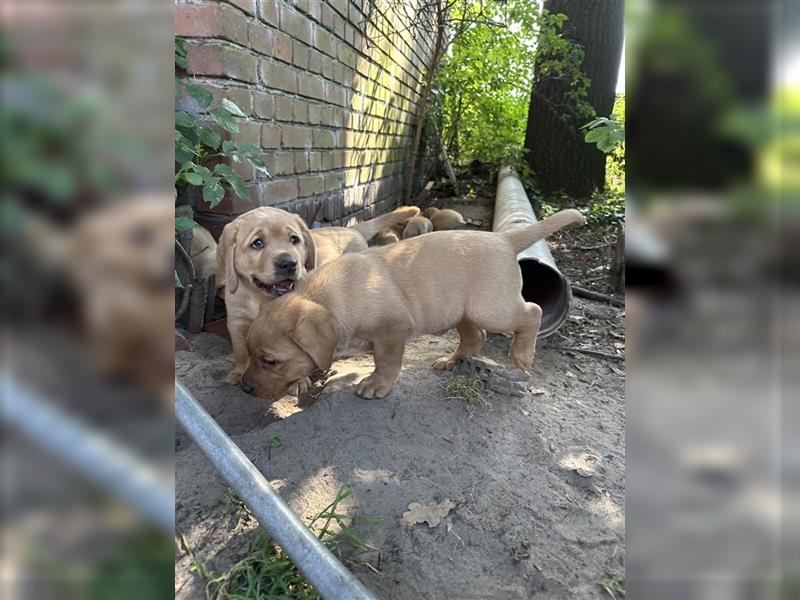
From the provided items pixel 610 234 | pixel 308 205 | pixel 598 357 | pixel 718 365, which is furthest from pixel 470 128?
pixel 718 365

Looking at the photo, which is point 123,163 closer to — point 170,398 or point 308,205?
point 170,398

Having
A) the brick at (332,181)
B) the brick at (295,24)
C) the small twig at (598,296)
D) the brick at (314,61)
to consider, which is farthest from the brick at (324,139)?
the small twig at (598,296)

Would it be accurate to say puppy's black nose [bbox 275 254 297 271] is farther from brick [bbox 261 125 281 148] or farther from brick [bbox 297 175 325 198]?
brick [bbox 297 175 325 198]

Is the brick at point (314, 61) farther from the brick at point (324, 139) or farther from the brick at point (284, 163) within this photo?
the brick at point (284, 163)

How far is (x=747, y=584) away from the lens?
0.40 metres

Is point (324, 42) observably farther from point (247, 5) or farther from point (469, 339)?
point (469, 339)

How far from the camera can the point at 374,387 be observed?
2875 mm

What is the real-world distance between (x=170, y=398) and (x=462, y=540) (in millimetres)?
1604

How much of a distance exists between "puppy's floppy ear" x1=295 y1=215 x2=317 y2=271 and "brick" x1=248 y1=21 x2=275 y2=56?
1.11m

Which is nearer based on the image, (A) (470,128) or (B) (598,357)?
Answer: (B) (598,357)

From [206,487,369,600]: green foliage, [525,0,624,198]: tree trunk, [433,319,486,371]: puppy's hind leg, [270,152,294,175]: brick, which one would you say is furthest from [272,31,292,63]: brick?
[525,0,624,198]: tree trunk

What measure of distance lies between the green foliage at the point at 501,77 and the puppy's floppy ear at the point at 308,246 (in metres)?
5.21

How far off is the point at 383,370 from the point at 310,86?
264cm

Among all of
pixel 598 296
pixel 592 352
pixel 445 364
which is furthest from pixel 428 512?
pixel 598 296
